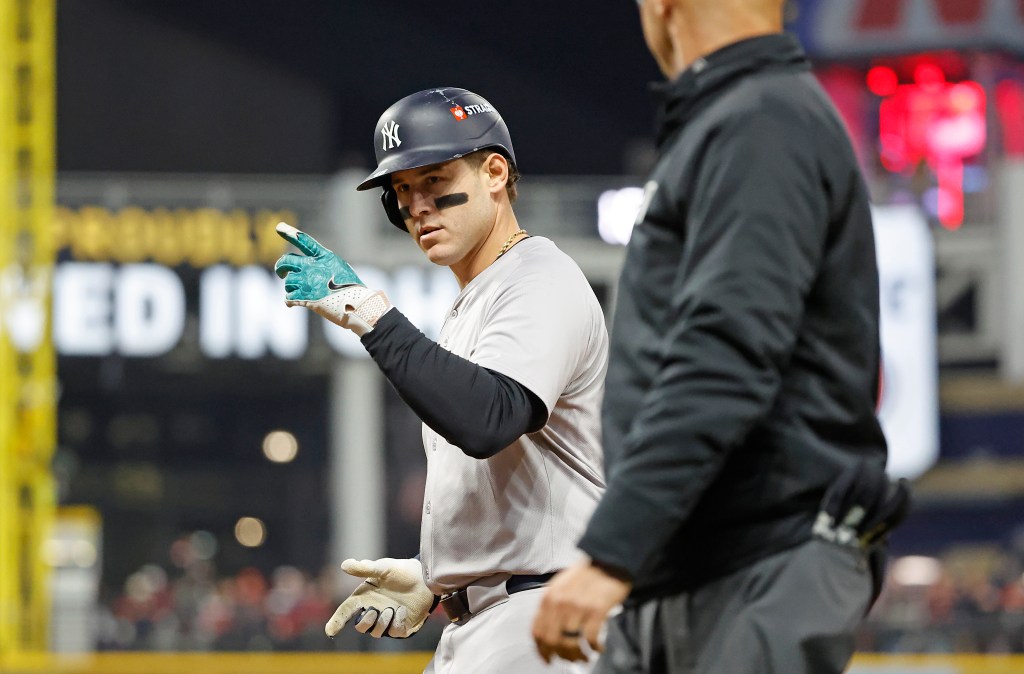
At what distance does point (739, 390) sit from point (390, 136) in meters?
1.44

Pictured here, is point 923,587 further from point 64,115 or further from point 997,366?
point 64,115

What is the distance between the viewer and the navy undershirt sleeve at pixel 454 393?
294cm

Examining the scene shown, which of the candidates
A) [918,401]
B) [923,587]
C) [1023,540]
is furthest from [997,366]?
[923,587]

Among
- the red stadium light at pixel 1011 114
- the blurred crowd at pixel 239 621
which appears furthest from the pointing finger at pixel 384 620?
the red stadium light at pixel 1011 114

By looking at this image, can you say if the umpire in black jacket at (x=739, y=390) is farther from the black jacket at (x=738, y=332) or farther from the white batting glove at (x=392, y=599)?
the white batting glove at (x=392, y=599)

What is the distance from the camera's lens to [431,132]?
337cm

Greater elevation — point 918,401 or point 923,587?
point 918,401

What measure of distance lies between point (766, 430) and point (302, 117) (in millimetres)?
41726

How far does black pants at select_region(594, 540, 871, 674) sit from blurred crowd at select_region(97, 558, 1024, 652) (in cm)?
715

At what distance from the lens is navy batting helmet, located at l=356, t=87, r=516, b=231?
11.0ft

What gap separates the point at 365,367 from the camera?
28438 millimetres

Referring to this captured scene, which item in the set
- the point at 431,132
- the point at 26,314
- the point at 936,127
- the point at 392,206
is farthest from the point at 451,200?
the point at 936,127

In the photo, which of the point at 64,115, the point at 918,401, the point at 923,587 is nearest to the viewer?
the point at 923,587

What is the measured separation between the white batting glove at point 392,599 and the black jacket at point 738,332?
136 centimetres
